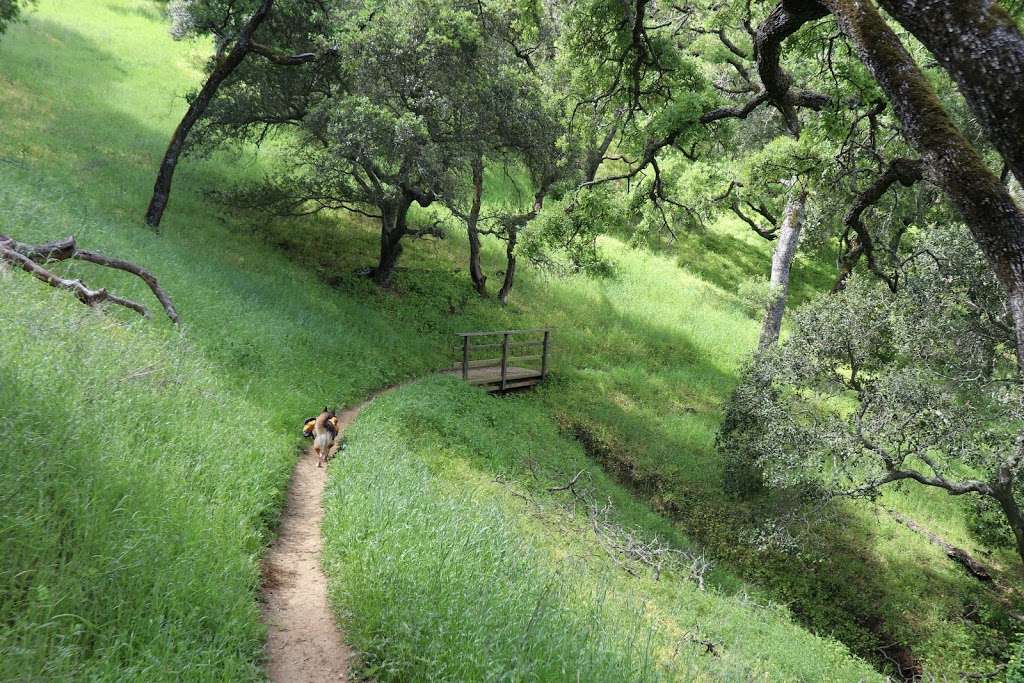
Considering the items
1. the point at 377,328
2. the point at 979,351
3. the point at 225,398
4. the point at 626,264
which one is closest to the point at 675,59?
the point at 979,351

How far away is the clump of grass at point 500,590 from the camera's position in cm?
411

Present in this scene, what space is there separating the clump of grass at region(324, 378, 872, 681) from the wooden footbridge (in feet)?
20.1

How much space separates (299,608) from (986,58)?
5.82 metres

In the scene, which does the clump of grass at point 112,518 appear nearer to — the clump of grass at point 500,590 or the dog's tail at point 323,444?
the clump of grass at point 500,590

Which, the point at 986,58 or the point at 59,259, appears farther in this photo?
the point at 59,259

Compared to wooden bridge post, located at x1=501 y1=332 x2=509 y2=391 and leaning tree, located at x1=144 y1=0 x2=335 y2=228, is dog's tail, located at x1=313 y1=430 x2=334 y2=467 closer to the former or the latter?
wooden bridge post, located at x1=501 y1=332 x2=509 y2=391

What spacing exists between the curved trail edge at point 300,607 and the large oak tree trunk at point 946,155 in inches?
187

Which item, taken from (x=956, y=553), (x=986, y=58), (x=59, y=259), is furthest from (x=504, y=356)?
(x=986, y=58)

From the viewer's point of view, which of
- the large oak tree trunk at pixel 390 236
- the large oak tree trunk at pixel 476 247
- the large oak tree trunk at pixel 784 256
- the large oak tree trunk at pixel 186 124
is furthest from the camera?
the large oak tree trunk at pixel 476 247

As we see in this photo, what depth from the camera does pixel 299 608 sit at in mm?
5035

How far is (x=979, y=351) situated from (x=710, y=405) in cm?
970

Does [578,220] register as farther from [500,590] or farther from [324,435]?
[500,590]

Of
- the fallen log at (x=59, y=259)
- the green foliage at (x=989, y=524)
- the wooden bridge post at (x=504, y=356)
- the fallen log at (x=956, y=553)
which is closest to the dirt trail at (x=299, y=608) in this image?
the fallen log at (x=59, y=259)

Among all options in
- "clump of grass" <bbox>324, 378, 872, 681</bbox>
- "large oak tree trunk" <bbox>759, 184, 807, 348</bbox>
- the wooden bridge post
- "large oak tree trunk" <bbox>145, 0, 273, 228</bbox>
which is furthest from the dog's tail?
"large oak tree trunk" <bbox>759, 184, 807, 348</bbox>
